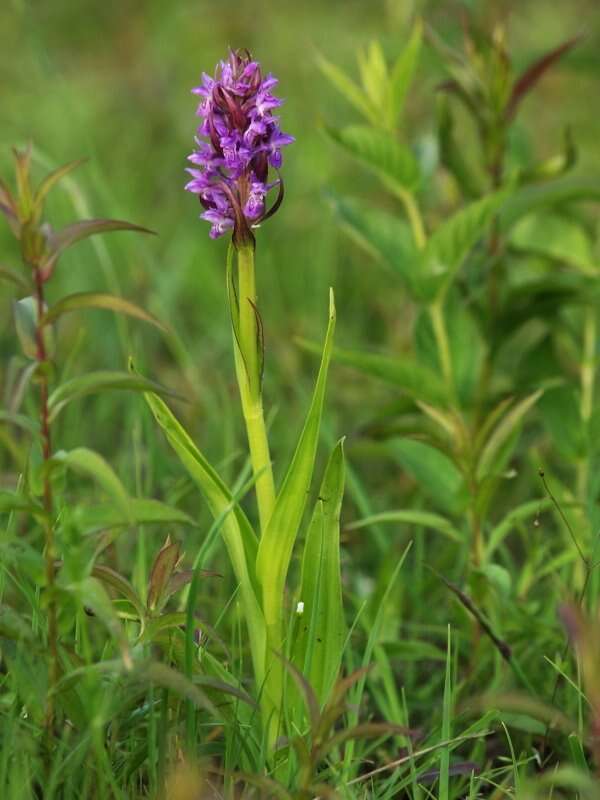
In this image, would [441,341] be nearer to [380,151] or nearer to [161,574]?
[380,151]

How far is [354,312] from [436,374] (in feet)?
5.53

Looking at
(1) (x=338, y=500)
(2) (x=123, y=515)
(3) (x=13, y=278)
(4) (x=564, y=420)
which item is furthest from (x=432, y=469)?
(3) (x=13, y=278)

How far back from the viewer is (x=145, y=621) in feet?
5.38

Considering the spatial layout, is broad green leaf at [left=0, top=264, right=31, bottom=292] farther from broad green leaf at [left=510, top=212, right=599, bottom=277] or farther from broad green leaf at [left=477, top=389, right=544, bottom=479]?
broad green leaf at [left=510, top=212, right=599, bottom=277]

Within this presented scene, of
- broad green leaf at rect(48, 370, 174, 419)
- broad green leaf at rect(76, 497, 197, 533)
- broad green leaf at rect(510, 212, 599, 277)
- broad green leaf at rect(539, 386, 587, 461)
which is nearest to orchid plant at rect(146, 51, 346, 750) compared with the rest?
broad green leaf at rect(76, 497, 197, 533)

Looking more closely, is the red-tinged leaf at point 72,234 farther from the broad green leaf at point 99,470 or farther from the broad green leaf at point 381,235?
the broad green leaf at point 381,235

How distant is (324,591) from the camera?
1750 millimetres

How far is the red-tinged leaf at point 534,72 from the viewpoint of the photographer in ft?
7.69

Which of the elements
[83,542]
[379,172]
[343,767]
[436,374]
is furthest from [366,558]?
[83,542]

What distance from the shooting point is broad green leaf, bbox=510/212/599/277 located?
2.67 metres

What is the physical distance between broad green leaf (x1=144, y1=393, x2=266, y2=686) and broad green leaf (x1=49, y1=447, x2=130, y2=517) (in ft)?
0.97

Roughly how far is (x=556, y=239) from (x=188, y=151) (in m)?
2.56

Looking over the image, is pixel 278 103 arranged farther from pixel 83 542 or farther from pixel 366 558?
pixel 366 558

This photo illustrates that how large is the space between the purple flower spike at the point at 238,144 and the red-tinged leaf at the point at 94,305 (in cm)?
27
